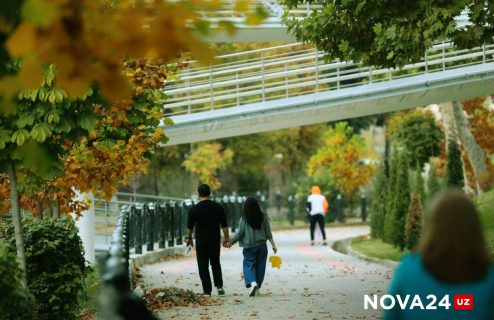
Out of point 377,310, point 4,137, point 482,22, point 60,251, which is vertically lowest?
point 377,310

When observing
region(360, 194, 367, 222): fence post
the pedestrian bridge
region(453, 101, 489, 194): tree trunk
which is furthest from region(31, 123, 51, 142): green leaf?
region(360, 194, 367, 222): fence post

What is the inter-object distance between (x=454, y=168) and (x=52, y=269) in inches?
964

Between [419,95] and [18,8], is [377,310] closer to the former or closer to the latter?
[18,8]

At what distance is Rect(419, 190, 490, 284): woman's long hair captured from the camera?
511cm

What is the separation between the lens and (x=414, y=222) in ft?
86.6

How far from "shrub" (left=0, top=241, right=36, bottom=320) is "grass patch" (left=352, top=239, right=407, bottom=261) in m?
17.3

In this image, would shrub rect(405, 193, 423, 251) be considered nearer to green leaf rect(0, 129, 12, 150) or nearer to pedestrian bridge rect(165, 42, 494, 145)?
pedestrian bridge rect(165, 42, 494, 145)

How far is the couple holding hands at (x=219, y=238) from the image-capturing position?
664 inches

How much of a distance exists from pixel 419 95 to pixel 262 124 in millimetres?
4354

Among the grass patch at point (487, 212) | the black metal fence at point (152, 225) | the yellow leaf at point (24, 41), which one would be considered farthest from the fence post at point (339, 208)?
the yellow leaf at point (24, 41)

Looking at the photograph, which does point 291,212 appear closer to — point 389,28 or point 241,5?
point 389,28

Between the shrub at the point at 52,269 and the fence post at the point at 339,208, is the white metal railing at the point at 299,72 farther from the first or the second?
the fence post at the point at 339,208

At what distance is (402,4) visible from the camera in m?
14.8

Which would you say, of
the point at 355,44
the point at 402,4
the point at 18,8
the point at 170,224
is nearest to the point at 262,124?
the point at 170,224
